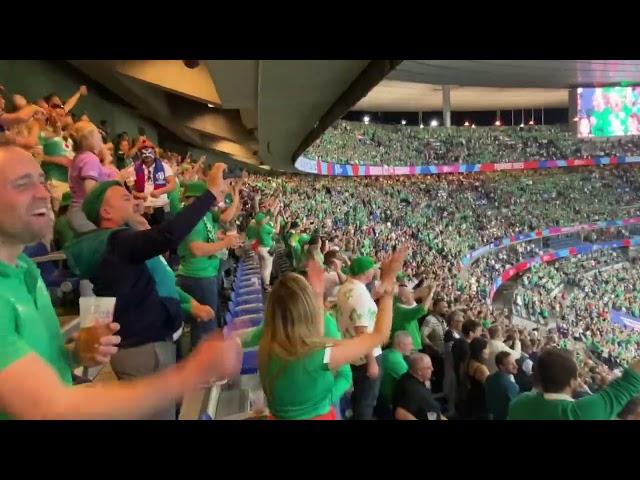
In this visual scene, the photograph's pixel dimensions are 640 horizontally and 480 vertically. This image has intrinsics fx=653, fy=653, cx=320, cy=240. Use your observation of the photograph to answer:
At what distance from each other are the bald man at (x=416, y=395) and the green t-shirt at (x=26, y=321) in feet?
4.65

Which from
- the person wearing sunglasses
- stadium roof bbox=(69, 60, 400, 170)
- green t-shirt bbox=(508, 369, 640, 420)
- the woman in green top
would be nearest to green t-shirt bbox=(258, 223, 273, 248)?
stadium roof bbox=(69, 60, 400, 170)

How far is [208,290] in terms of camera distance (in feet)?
9.50

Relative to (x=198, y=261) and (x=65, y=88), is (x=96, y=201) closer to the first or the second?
(x=198, y=261)

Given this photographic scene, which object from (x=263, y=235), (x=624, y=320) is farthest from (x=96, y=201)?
(x=624, y=320)

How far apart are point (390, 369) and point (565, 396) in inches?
41.2

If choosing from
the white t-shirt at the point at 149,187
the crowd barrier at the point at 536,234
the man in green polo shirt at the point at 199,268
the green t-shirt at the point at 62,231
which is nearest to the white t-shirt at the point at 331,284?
the man in green polo shirt at the point at 199,268

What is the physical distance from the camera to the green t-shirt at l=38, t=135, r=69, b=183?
3.03 m

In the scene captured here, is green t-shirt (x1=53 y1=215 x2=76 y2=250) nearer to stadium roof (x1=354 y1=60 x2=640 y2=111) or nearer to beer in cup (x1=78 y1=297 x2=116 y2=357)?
beer in cup (x1=78 y1=297 x2=116 y2=357)

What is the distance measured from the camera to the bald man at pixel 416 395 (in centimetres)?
234

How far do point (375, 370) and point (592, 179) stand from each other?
2584cm

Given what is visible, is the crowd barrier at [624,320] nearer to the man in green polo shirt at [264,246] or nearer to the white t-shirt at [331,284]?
the man in green polo shirt at [264,246]

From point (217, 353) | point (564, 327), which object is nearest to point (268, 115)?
point (217, 353)

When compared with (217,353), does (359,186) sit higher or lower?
higher
